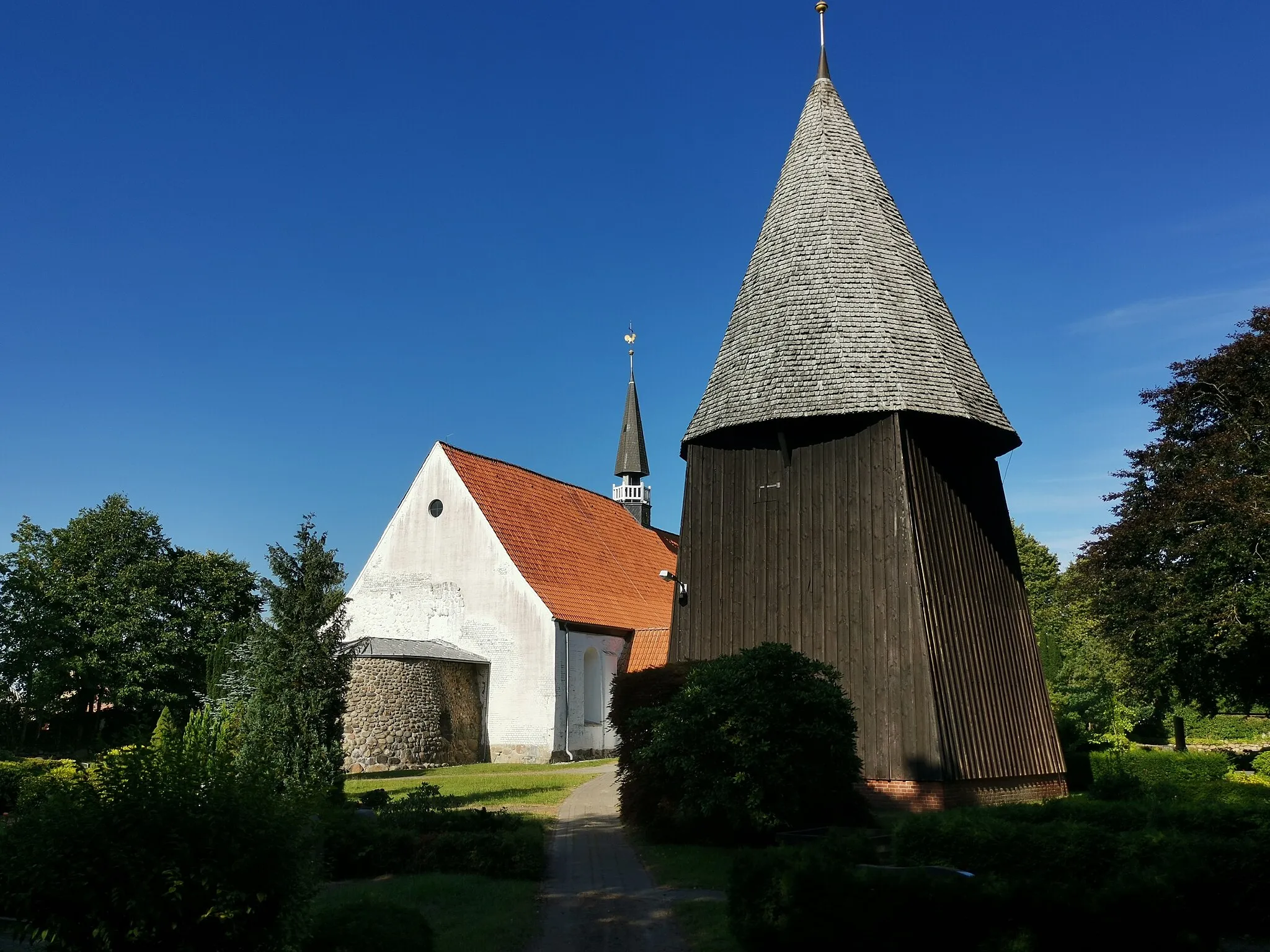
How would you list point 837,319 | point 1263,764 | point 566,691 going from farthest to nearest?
point 566,691 < point 1263,764 < point 837,319

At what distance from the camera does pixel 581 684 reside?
29.3 m

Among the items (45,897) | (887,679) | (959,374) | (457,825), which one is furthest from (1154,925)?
(959,374)

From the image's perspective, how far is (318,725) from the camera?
15.4 m

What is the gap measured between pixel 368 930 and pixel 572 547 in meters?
27.0

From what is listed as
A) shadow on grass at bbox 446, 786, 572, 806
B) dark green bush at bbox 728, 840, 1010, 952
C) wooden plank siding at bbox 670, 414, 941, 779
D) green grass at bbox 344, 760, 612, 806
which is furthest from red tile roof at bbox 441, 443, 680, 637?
dark green bush at bbox 728, 840, 1010, 952

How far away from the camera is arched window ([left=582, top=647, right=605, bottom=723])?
97.9ft

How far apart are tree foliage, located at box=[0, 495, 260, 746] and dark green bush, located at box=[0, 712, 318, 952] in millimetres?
31948

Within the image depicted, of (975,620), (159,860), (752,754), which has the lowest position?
(159,860)

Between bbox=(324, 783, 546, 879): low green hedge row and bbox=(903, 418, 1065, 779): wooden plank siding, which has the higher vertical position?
bbox=(903, 418, 1065, 779): wooden plank siding

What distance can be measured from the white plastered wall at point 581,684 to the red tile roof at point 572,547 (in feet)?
1.90

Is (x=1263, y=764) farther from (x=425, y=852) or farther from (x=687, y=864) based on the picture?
(x=425, y=852)

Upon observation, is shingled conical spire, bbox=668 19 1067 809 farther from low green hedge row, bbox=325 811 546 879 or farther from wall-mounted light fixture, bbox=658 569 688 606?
low green hedge row, bbox=325 811 546 879

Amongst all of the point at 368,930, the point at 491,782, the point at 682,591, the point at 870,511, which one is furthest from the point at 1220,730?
the point at 368,930

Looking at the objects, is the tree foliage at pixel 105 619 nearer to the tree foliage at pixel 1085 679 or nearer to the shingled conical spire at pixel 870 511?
the shingled conical spire at pixel 870 511
